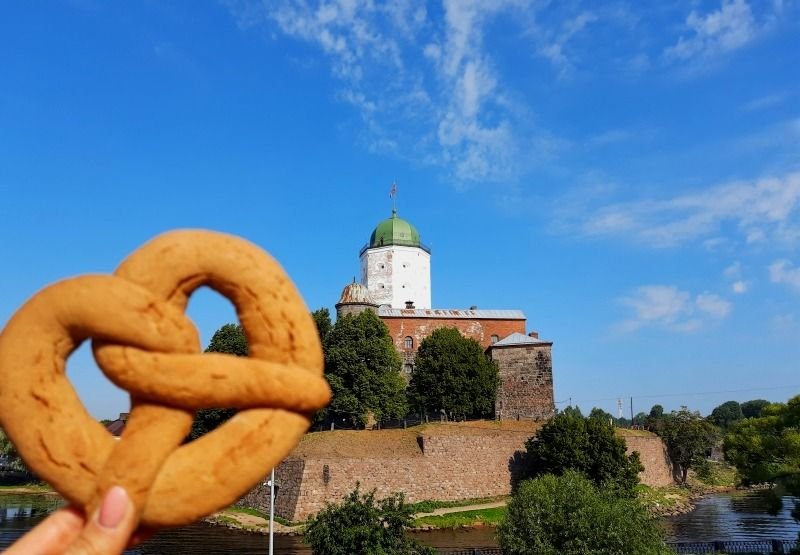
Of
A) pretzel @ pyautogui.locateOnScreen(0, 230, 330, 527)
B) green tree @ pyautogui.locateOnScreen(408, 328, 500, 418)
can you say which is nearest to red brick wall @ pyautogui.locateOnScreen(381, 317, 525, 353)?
green tree @ pyautogui.locateOnScreen(408, 328, 500, 418)

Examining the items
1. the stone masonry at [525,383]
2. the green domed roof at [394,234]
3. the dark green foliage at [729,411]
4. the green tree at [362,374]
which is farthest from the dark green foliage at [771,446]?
the dark green foliage at [729,411]

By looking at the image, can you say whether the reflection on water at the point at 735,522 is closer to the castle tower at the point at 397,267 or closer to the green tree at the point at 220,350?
the green tree at the point at 220,350

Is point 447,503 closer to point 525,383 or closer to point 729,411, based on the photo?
point 525,383

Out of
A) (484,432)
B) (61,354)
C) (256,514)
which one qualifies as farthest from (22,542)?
(484,432)

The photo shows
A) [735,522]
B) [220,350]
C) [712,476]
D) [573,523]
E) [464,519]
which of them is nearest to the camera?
[573,523]

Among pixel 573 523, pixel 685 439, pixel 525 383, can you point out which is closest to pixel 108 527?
pixel 573 523

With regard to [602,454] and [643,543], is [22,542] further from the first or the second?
[602,454]
